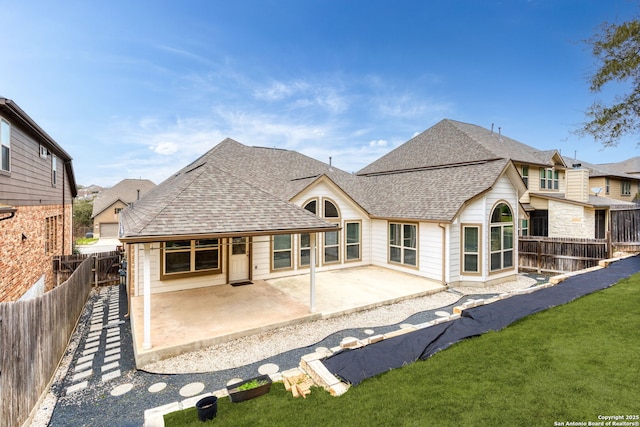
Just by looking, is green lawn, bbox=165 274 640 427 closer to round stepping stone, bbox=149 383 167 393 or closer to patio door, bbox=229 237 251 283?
round stepping stone, bbox=149 383 167 393

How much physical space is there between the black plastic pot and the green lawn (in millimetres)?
88

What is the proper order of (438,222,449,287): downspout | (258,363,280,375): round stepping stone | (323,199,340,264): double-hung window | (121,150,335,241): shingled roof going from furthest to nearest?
(323,199,340,264): double-hung window
(438,222,449,287): downspout
(121,150,335,241): shingled roof
(258,363,280,375): round stepping stone

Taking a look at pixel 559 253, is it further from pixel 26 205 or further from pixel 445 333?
pixel 26 205

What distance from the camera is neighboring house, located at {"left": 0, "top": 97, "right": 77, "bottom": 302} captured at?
780 cm

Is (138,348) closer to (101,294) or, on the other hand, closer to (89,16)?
(101,294)

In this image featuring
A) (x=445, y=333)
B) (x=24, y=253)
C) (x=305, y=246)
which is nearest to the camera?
(x=445, y=333)

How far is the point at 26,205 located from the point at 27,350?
26.4ft

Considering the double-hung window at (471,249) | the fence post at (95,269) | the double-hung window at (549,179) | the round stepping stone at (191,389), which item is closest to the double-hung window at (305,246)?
the double-hung window at (471,249)

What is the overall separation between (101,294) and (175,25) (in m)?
12.3

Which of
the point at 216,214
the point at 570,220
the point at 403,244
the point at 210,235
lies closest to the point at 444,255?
the point at 403,244

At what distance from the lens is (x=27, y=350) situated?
4.20 meters

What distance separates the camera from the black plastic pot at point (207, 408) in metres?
3.63

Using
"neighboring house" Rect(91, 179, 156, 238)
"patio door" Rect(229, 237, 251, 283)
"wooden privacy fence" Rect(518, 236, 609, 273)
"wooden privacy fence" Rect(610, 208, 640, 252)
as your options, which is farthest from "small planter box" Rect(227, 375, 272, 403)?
"neighboring house" Rect(91, 179, 156, 238)

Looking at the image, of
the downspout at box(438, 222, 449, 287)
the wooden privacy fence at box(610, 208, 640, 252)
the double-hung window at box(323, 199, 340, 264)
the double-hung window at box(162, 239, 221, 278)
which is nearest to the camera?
the double-hung window at box(162, 239, 221, 278)
